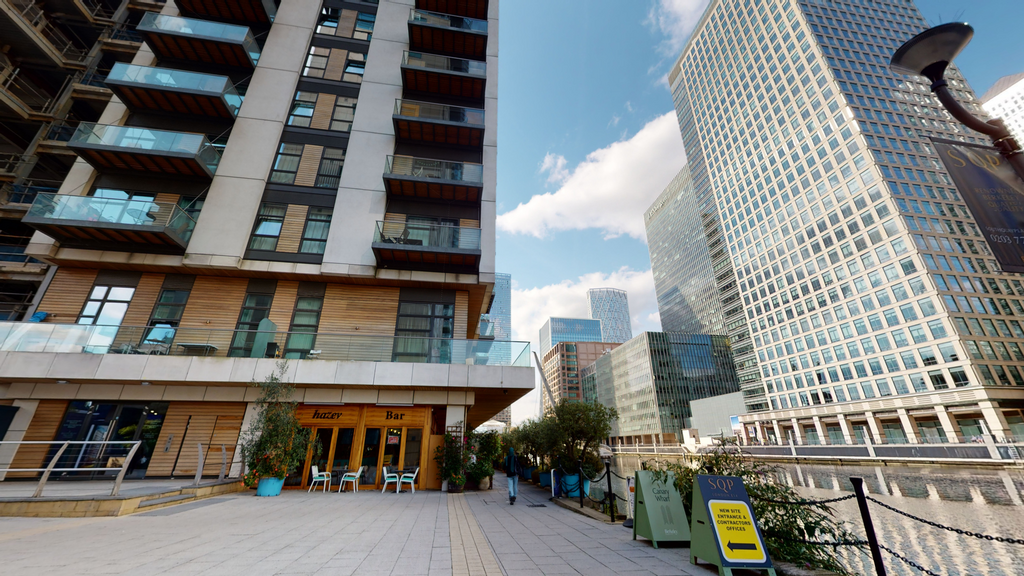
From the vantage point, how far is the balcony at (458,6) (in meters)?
22.1

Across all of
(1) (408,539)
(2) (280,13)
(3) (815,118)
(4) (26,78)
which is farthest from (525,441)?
(3) (815,118)

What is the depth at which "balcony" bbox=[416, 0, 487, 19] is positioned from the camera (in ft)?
72.4

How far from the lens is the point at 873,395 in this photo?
45531mm

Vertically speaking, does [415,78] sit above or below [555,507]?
above

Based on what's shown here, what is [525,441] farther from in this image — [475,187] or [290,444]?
[475,187]

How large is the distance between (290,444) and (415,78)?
18.1 m

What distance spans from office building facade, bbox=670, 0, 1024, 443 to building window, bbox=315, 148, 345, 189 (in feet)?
179

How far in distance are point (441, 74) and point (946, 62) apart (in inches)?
750

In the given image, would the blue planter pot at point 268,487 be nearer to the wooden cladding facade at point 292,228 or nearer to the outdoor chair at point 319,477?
the outdoor chair at point 319,477

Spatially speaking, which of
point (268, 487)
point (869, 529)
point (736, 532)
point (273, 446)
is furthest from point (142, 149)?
point (869, 529)

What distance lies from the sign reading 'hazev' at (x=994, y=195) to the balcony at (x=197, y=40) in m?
→ 25.6

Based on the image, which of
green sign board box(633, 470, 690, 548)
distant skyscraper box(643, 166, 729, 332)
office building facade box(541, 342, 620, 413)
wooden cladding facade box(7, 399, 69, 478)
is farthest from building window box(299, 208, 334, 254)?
office building facade box(541, 342, 620, 413)

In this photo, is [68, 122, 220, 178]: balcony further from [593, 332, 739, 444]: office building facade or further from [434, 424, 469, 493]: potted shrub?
[593, 332, 739, 444]: office building facade

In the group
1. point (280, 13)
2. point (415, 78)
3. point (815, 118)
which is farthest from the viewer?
point (815, 118)
